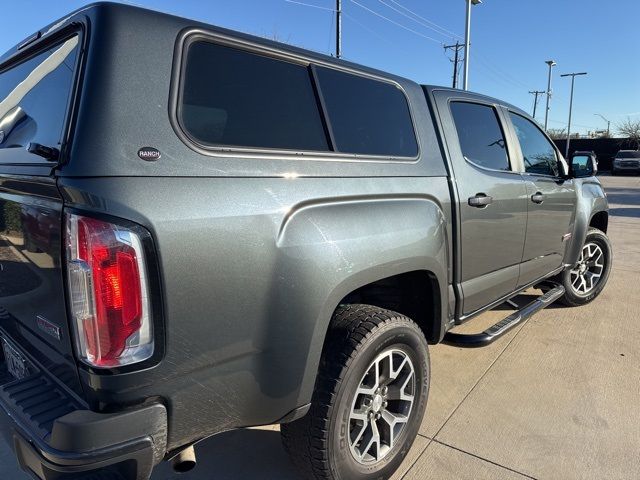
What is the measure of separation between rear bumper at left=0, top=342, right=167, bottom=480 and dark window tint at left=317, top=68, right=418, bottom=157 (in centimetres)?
140

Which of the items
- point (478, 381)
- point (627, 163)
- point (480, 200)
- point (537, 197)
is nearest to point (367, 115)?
point (480, 200)

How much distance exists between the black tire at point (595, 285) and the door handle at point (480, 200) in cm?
213

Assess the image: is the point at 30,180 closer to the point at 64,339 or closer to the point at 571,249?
the point at 64,339

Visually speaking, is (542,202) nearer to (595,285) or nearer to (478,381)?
(478,381)

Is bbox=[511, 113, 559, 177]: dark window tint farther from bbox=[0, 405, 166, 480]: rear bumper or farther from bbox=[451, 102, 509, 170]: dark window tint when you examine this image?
bbox=[0, 405, 166, 480]: rear bumper

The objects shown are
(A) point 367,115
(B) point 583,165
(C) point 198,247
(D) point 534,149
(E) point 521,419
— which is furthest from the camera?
(B) point 583,165

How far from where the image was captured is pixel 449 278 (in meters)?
2.83

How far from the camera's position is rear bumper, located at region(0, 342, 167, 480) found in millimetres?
1433

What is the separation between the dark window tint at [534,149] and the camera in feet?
12.7

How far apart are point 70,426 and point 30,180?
838 mm

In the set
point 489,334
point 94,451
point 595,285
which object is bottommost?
point 595,285

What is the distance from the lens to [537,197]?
3686 millimetres

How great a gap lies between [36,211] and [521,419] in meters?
2.84

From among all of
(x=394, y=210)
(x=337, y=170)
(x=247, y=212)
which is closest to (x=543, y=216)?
(x=394, y=210)
